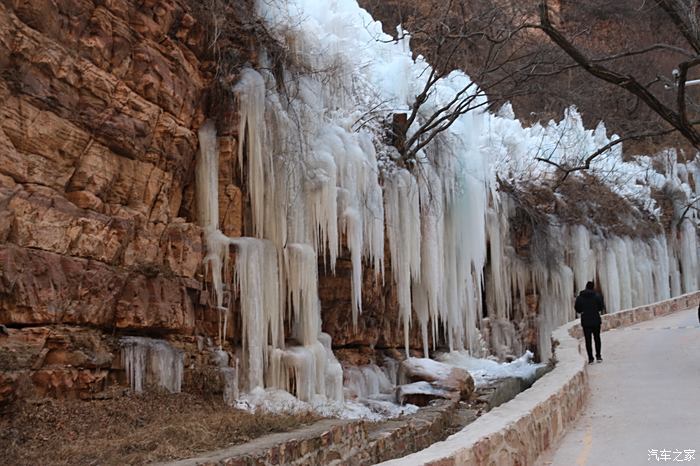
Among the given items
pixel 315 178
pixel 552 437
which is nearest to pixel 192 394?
pixel 315 178

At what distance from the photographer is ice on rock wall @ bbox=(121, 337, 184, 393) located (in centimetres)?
908

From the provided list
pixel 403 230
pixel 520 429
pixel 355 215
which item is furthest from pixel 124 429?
pixel 403 230

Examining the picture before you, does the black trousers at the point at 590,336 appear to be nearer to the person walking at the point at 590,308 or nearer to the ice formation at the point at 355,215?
the person walking at the point at 590,308

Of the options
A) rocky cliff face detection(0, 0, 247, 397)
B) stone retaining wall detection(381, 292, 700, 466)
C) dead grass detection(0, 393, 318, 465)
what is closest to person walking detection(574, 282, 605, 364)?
stone retaining wall detection(381, 292, 700, 466)

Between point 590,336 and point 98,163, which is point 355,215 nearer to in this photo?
point 590,336

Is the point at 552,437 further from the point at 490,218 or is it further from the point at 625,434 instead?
the point at 490,218

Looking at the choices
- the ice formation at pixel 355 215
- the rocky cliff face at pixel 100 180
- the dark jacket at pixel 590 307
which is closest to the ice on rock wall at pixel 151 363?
the rocky cliff face at pixel 100 180

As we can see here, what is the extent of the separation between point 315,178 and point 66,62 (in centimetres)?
470

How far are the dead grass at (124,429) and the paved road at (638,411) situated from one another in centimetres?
339

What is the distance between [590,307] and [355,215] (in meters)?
4.40

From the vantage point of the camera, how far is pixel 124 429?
308 inches

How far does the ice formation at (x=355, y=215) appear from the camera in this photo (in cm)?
1145

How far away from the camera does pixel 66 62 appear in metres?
8.85
